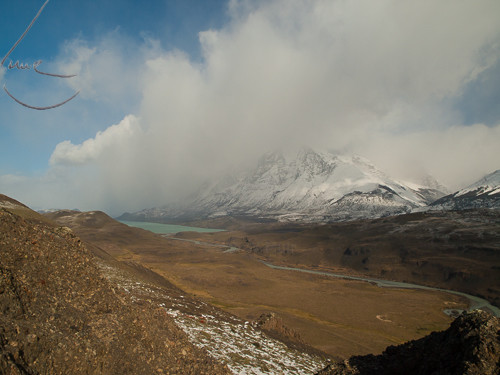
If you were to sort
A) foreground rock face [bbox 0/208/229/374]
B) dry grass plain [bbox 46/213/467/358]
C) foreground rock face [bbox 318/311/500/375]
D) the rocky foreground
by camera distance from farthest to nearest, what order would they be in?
dry grass plain [bbox 46/213/467/358] → foreground rock face [bbox 318/311/500/375] → the rocky foreground → foreground rock face [bbox 0/208/229/374]

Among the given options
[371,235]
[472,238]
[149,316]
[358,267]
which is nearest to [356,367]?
[149,316]

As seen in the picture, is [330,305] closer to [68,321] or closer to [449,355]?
[449,355]

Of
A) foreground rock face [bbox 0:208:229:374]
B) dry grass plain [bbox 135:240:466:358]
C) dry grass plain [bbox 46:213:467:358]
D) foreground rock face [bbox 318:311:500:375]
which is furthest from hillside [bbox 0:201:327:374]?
dry grass plain [bbox 135:240:466:358]

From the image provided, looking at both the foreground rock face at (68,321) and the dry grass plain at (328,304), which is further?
the dry grass plain at (328,304)

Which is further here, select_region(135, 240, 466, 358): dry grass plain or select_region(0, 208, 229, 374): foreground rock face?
select_region(135, 240, 466, 358): dry grass plain

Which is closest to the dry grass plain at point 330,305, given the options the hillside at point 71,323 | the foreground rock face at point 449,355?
the foreground rock face at point 449,355

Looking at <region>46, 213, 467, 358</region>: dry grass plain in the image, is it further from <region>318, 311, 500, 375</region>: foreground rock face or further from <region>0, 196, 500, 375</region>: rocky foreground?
<region>0, 196, 500, 375</region>: rocky foreground

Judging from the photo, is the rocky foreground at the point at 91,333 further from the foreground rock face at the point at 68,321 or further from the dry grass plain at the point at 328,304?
the dry grass plain at the point at 328,304

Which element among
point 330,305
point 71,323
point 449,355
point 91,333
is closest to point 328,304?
point 330,305
